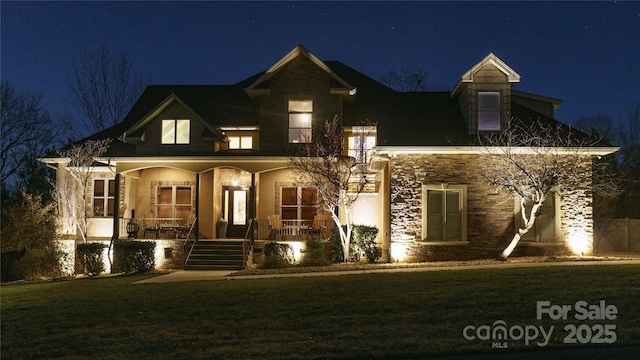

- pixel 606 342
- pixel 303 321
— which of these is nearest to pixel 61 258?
pixel 303 321

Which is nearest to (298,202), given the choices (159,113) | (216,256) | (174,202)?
(216,256)

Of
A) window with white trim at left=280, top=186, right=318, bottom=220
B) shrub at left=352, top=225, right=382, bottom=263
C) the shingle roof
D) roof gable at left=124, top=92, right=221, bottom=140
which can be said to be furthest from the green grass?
roof gable at left=124, top=92, right=221, bottom=140

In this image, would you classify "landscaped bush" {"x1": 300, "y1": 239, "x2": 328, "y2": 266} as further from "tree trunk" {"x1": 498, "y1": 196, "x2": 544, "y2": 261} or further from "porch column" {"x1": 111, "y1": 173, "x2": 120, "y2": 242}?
"porch column" {"x1": 111, "y1": 173, "x2": 120, "y2": 242}

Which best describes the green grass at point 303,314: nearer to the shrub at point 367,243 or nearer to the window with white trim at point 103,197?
the shrub at point 367,243

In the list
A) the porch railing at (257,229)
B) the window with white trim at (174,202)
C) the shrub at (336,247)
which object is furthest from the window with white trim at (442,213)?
the window with white trim at (174,202)

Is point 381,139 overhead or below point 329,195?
overhead

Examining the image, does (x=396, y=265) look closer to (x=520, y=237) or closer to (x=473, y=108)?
(x=520, y=237)

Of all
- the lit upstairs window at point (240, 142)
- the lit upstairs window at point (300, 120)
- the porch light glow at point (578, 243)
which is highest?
the lit upstairs window at point (300, 120)

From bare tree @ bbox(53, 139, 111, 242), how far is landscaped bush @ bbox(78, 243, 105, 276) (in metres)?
1.18

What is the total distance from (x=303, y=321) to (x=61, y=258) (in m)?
14.1

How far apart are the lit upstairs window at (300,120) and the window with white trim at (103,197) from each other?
7677mm

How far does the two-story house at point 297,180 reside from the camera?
18.3 metres

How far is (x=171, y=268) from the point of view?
765 inches

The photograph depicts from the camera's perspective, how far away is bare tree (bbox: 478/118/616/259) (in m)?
16.8
